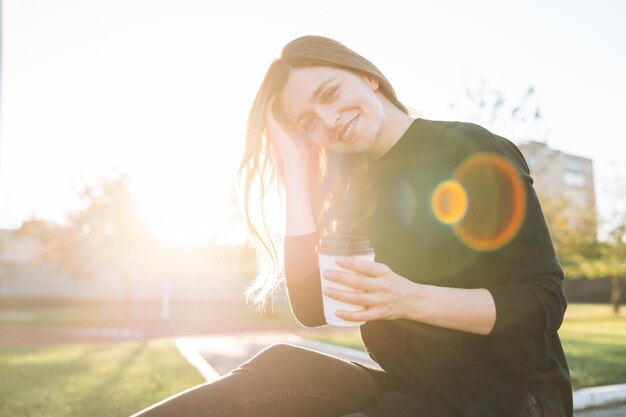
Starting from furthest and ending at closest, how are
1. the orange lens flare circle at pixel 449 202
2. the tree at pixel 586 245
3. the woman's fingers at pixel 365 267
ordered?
the tree at pixel 586 245
the orange lens flare circle at pixel 449 202
the woman's fingers at pixel 365 267

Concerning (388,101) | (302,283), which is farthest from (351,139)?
(302,283)

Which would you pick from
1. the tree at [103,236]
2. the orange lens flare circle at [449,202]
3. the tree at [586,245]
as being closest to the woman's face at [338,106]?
the orange lens flare circle at [449,202]

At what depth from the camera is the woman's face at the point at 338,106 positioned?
2.12 metres

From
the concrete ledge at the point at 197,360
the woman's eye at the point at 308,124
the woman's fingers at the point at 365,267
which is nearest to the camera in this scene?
the woman's fingers at the point at 365,267

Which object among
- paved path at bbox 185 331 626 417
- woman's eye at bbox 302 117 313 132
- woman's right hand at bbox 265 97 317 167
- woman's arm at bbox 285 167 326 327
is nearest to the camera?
woman's arm at bbox 285 167 326 327

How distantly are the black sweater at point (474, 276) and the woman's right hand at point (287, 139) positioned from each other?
527mm

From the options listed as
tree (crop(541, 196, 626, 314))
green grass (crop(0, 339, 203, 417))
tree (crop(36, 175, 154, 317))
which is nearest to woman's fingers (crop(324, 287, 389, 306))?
green grass (crop(0, 339, 203, 417))

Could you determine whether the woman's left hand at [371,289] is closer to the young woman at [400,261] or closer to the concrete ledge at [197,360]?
the young woman at [400,261]

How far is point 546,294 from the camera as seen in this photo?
4.95 ft

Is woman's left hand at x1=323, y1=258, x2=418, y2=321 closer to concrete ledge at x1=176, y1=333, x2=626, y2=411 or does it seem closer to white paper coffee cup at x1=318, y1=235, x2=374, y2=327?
white paper coffee cup at x1=318, y1=235, x2=374, y2=327

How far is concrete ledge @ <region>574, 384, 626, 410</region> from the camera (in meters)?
5.04

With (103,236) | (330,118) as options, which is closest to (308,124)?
(330,118)

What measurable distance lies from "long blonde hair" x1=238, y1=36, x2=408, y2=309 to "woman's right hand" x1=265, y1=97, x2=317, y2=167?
0.05 m

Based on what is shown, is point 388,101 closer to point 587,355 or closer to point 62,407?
point 62,407
